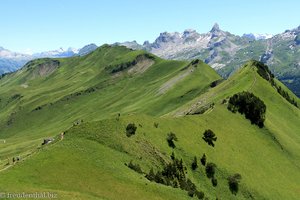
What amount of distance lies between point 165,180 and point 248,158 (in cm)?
4297

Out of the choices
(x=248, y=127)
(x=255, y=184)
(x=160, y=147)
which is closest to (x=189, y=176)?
(x=160, y=147)

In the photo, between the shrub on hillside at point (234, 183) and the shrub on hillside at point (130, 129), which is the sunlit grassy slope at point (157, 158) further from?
the shrub on hillside at point (234, 183)

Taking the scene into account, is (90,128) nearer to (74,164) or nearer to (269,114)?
(74,164)

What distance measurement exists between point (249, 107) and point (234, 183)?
47917 millimetres

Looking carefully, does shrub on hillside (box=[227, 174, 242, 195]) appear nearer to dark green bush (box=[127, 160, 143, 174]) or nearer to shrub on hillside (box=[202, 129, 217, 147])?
shrub on hillside (box=[202, 129, 217, 147])

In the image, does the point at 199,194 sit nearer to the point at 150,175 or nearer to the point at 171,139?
the point at 150,175

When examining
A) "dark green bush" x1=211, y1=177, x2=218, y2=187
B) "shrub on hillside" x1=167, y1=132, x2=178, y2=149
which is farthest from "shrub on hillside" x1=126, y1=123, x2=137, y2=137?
"dark green bush" x1=211, y1=177, x2=218, y2=187

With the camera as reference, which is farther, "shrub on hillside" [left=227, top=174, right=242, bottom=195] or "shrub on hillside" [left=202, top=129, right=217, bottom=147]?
"shrub on hillside" [left=202, top=129, right=217, bottom=147]

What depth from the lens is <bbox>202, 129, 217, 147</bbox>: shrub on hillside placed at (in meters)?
107

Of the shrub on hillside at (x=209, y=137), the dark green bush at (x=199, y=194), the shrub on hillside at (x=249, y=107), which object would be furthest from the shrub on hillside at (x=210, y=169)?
the shrub on hillside at (x=249, y=107)

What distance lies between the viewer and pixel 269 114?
149 meters

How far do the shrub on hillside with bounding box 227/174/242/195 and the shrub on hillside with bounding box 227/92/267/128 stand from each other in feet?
137

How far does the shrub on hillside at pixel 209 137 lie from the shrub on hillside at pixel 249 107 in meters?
28.1

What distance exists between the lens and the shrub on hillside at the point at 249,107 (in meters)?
134
